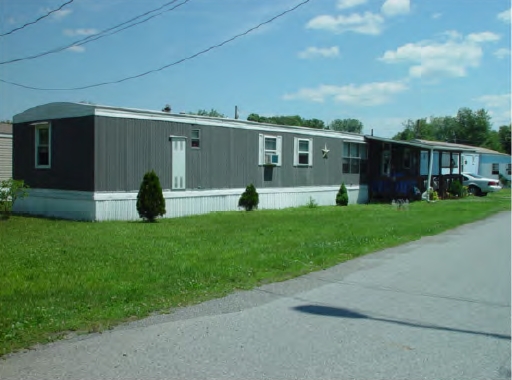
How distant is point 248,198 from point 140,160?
4787 millimetres

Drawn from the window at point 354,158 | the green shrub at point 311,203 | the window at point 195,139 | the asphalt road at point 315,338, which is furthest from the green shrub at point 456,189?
the asphalt road at point 315,338

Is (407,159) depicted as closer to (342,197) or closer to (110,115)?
(342,197)

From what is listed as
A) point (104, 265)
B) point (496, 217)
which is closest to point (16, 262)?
point (104, 265)

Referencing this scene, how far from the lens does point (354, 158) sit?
Answer: 26625 millimetres

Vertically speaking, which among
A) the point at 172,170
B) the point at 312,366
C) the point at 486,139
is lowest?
the point at 312,366

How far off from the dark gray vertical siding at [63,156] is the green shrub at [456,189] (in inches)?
873

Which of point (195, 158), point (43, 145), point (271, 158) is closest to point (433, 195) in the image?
point (271, 158)

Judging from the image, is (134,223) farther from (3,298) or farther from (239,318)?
(239,318)

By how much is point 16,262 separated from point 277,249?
4.65m

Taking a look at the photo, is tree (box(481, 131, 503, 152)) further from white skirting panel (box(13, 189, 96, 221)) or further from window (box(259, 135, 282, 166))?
white skirting panel (box(13, 189, 96, 221))

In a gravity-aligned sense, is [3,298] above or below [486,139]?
below

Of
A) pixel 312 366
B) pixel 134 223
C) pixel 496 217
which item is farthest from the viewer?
pixel 496 217

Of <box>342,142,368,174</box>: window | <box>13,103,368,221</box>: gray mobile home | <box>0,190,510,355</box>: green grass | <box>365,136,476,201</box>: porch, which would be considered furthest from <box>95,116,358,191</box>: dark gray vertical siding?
<box>365,136,476,201</box>: porch

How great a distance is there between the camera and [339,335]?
5320mm
